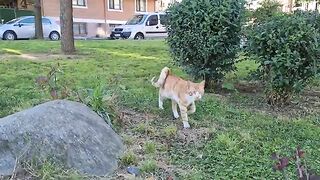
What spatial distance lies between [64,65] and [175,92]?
15.2ft

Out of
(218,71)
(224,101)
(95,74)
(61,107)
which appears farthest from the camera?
(95,74)

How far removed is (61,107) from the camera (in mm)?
3871

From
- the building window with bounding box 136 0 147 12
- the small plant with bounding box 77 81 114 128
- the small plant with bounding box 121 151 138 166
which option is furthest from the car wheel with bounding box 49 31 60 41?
the small plant with bounding box 121 151 138 166

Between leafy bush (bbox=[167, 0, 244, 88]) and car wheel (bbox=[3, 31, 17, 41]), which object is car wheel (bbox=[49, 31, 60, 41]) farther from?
leafy bush (bbox=[167, 0, 244, 88])

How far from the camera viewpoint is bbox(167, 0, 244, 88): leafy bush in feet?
19.5

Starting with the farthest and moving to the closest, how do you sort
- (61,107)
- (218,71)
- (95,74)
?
1. (95,74)
2. (218,71)
3. (61,107)

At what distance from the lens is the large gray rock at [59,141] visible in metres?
3.29

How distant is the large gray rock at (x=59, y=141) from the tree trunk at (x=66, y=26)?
23.5 feet

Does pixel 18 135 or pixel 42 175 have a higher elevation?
pixel 18 135

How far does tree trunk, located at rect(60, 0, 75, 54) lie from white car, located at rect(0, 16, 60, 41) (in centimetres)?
1236

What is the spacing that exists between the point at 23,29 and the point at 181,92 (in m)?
20.2

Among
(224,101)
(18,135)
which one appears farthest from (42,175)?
(224,101)

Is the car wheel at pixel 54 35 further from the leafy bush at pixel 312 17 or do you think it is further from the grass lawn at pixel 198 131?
the leafy bush at pixel 312 17

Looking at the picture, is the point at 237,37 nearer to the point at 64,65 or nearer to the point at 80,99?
the point at 80,99
